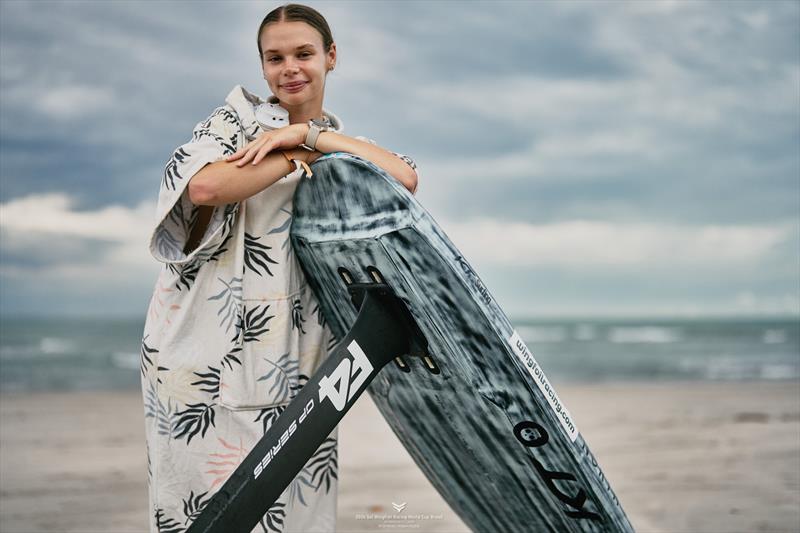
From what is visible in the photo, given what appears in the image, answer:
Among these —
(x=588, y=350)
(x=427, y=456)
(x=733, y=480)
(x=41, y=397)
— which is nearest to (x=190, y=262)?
(x=427, y=456)

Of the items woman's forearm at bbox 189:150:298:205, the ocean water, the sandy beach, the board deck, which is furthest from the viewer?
the ocean water

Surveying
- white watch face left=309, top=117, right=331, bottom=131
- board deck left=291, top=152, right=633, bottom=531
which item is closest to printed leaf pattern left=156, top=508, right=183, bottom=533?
board deck left=291, top=152, right=633, bottom=531

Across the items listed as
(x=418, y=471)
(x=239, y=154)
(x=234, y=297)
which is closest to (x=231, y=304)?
(x=234, y=297)

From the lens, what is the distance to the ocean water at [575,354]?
45.0ft

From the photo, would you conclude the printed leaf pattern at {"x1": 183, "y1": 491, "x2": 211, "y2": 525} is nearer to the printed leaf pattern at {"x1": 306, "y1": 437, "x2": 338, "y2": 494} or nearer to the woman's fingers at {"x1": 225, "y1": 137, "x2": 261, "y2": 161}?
the printed leaf pattern at {"x1": 306, "y1": 437, "x2": 338, "y2": 494}

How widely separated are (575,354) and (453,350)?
18265 mm

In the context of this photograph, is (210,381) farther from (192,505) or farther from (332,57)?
(332,57)

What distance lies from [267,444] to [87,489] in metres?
3.59

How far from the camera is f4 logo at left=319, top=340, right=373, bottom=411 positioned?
146 centimetres

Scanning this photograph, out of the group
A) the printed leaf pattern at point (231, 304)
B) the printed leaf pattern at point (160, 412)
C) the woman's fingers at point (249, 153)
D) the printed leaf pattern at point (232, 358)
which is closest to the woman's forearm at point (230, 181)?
the woman's fingers at point (249, 153)

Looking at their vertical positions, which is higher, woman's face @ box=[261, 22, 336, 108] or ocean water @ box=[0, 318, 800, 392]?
ocean water @ box=[0, 318, 800, 392]

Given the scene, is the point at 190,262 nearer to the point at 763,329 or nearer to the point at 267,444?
the point at 267,444

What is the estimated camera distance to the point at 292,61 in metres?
1.76

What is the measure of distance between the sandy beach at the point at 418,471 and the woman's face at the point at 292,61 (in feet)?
7.98
